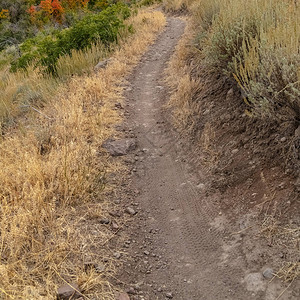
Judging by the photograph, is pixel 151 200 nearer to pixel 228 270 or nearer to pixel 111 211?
pixel 111 211

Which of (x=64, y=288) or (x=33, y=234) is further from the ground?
(x=33, y=234)

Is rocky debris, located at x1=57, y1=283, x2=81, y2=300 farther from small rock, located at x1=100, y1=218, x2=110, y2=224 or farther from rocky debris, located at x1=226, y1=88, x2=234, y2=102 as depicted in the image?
rocky debris, located at x1=226, y1=88, x2=234, y2=102

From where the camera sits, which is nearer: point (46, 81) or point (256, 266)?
point (256, 266)

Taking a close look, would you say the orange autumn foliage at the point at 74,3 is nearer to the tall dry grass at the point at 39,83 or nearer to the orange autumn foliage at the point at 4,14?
the orange autumn foliage at the point at 4,14

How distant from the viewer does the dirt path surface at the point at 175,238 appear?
107 inches

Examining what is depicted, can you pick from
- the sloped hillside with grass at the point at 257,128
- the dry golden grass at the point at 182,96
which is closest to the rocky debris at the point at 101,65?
the dry golden grass at the point at 182,96

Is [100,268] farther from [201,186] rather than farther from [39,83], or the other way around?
[39,83]

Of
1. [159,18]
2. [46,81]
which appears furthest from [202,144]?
[159,18]

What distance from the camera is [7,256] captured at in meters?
2.77

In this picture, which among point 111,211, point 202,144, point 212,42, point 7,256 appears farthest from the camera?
point 212,42

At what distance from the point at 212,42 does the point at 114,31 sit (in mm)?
5194

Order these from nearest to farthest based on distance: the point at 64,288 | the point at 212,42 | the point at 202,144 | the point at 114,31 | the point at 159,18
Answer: the point at 64,288 → the point at 202,144 → the point at 212,42 → the point at 114,31 → the point at 159,18

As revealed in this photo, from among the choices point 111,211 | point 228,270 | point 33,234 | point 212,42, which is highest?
point 212,42

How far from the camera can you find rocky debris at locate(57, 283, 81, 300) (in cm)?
252
